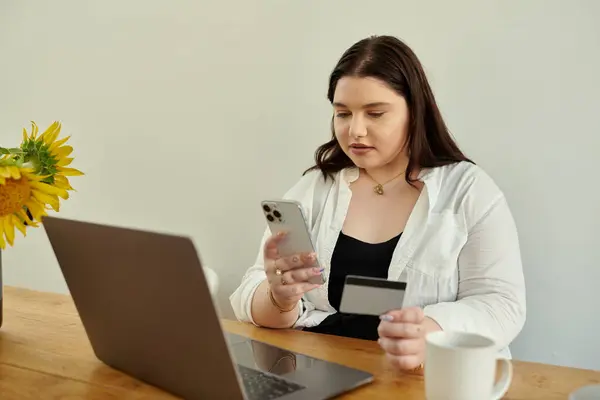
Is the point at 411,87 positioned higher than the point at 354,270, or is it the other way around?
the point at 411,87

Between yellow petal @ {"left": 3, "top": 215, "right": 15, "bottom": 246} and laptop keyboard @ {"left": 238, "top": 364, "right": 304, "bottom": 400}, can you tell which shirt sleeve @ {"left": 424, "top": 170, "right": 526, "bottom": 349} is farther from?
yellow petal @ {"left": 3, "top": 215, "right": 15, "bottom": 246}

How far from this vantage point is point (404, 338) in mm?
974

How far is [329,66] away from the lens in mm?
1849

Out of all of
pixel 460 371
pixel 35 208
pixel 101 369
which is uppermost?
pixel 35 208

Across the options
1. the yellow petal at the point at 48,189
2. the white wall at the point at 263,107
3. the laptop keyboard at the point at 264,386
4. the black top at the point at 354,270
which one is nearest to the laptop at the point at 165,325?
the laptop keyboard at the point at 264,386

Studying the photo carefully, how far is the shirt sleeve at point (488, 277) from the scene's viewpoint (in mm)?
1192

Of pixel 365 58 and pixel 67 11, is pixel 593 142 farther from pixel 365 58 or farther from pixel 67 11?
pixel 67 11

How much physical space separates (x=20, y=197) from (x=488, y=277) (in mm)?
849

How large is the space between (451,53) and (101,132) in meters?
1.24

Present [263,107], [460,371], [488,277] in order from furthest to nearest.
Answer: [263,107] → [488,277] → [460,371]

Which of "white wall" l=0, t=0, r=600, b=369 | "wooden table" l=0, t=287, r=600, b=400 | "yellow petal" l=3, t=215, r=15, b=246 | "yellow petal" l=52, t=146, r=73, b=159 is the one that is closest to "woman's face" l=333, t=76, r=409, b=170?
"white wall" l=0, t=0, r=600, b=369

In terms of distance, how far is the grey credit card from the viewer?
916 millimetres

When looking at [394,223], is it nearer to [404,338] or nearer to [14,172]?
[404,338]

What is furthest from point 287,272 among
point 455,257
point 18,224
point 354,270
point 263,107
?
point 263,107
